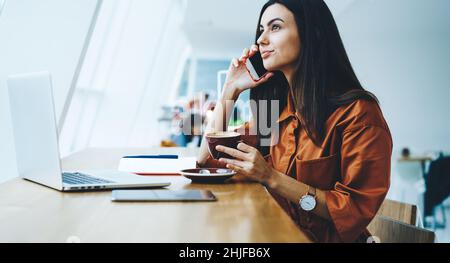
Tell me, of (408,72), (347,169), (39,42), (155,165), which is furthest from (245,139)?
(408,72)

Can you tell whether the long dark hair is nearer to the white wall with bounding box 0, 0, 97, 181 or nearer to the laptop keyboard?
the laptop keyboard

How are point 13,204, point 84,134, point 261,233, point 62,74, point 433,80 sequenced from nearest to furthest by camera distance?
point 261,233, point 13,204, point 62,74, point 84,134, point 433,80

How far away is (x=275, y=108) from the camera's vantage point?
1.53 meters

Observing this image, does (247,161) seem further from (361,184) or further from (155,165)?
(155,165)

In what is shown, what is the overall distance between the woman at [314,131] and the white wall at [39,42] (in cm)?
83

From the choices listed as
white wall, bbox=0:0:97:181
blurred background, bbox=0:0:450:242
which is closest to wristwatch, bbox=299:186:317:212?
white wall, bbox=0:0:97:181

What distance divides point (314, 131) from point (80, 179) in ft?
2.18

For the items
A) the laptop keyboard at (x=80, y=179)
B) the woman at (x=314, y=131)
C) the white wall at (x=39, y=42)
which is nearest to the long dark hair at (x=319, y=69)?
the woman at (x=314, y=131)

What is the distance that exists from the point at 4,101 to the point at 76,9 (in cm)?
70

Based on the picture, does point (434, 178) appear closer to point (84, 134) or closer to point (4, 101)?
point (4, 101)

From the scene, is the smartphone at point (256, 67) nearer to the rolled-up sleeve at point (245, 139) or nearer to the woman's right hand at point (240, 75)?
the woman's right hand at point (240, 75)

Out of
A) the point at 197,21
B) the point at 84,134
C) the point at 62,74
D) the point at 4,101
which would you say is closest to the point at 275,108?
the point at 4,101

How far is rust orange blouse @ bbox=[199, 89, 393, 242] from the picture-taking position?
1095mm

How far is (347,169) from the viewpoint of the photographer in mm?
1151
